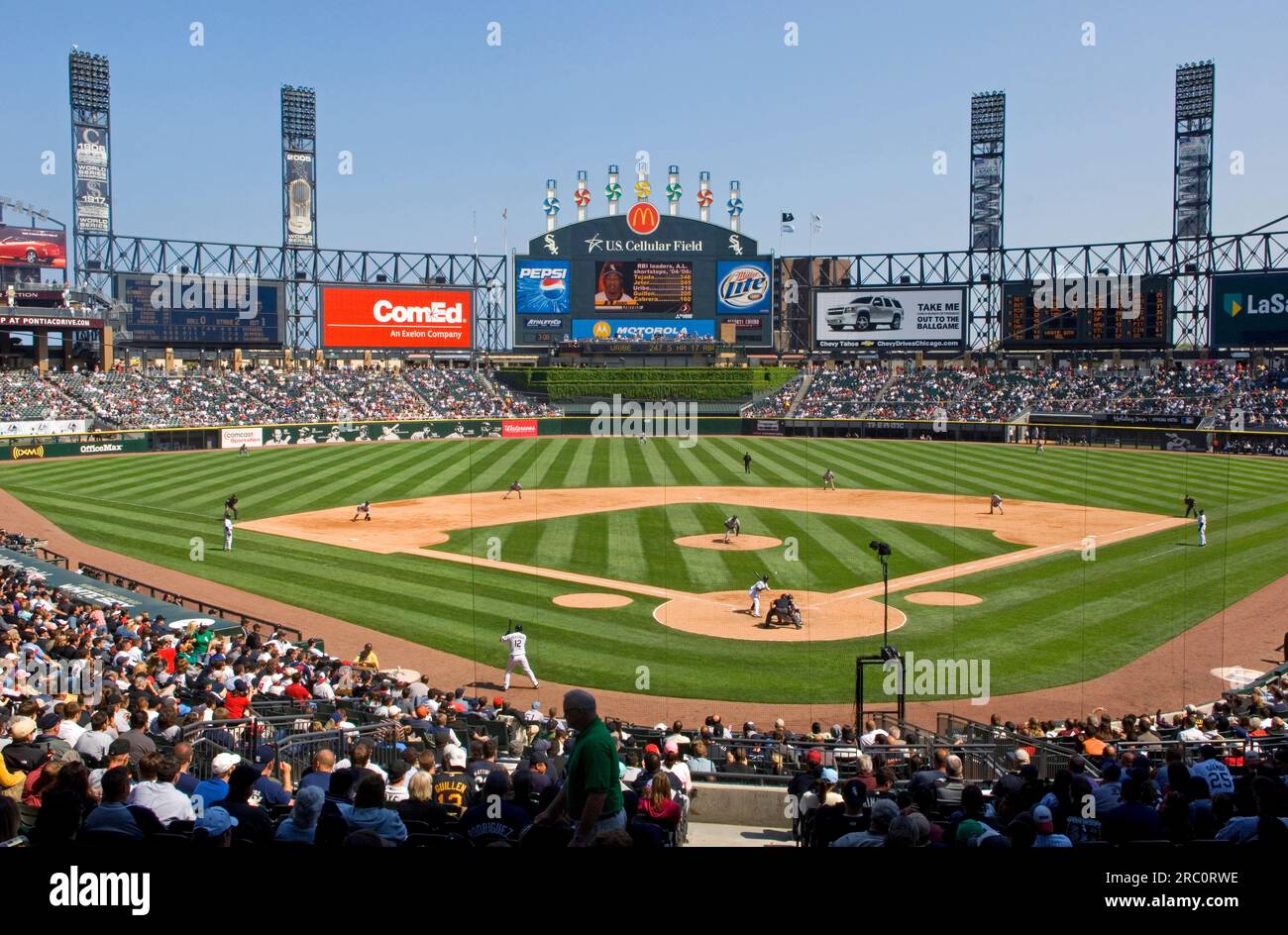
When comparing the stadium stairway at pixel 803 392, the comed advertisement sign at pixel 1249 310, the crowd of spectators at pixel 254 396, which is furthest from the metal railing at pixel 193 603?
the comed advertisement sign at pixel 1249 310

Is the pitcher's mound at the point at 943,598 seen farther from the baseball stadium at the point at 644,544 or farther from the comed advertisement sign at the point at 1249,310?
the comed advertisement sign at the point at 1249,310

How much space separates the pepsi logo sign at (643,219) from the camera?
9050 cm

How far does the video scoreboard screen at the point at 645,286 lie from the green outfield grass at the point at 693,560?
33.2 meters

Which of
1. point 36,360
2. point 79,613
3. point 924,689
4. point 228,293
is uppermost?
point 228,293

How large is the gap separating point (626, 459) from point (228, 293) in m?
46.1

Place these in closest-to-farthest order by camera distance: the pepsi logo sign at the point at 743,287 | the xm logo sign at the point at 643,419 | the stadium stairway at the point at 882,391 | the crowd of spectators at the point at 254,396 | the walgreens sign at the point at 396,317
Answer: the crowd of spectators at the point at 254,396
the xm logo sign at the point at 643,419
the stadium stairway at the point at 882,391
the pepsi logo sign at the point at 743,287
the walgreens sign at the point at 396,317

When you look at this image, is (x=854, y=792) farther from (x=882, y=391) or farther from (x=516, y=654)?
(x=882, y=391)

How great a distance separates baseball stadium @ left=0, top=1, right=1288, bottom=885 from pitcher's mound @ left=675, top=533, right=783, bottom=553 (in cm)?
36

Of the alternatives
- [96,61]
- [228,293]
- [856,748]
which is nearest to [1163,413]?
[856,748]

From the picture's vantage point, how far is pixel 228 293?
88312 mm

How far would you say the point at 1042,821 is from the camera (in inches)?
275

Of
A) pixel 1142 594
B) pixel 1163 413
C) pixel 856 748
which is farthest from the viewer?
pixel 1163 413
